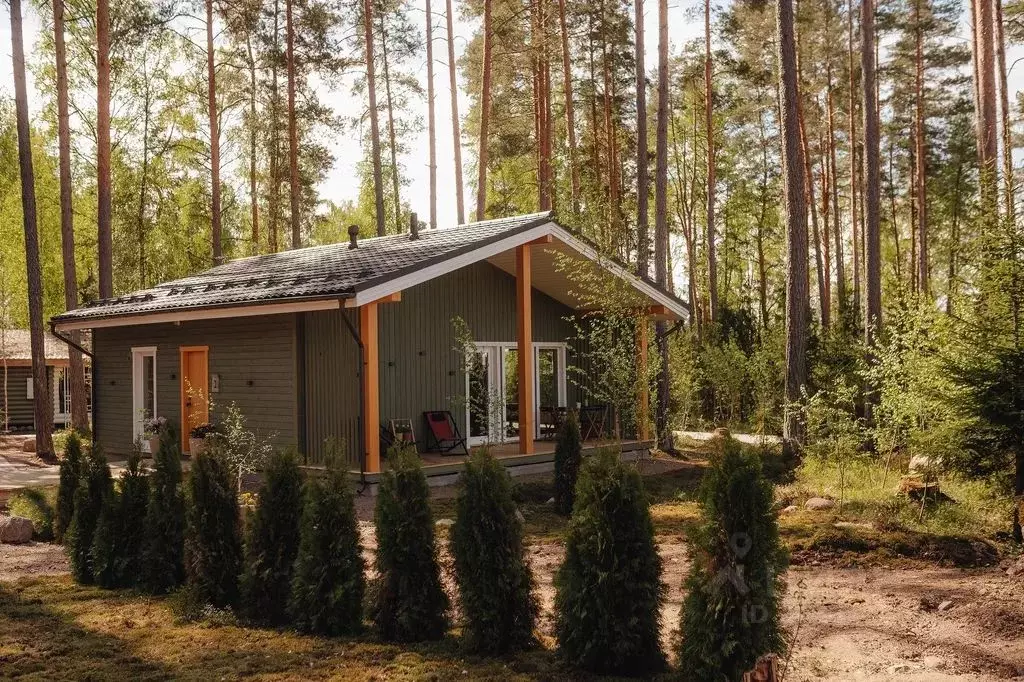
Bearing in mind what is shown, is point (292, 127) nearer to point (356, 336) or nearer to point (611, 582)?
point (356, 336)

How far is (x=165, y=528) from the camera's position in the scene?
6344mm

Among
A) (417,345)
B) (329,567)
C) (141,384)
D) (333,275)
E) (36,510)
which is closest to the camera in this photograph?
(329,567)

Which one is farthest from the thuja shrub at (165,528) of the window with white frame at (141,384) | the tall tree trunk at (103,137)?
the tall tree trunk at (103,137)

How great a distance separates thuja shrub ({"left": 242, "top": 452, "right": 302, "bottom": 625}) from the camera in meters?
5.57

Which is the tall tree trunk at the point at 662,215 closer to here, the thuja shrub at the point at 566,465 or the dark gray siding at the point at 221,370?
the thuja shrub at the point at 566,465

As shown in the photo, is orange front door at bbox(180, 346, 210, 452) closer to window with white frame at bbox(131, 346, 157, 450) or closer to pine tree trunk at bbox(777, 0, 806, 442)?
window with white frame at bbox(131, 346, 157, 450)

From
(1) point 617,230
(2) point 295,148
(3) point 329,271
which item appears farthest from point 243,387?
(2) point 295,148

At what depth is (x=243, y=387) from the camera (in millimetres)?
12211

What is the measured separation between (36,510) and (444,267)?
5214 millimetres

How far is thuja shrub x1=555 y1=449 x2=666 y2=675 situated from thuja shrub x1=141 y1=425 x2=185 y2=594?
3091 mm

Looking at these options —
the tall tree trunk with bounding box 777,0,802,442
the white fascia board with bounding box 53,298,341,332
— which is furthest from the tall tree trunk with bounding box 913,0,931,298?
the white fascia board with bounding box 53,298,341,332

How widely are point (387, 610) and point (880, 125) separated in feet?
78.4

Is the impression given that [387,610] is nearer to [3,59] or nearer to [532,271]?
[532,271]

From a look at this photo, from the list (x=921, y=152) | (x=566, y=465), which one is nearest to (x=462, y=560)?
(x=566, y=465)
